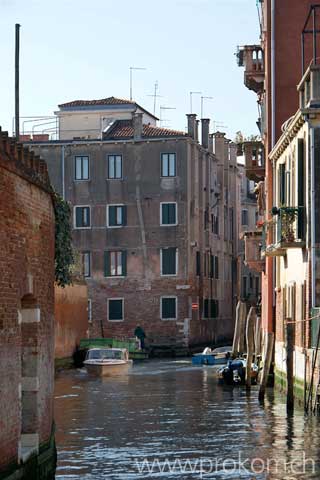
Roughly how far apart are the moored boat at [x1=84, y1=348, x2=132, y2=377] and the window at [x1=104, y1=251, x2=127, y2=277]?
1491 centimetres

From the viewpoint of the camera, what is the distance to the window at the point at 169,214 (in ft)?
192

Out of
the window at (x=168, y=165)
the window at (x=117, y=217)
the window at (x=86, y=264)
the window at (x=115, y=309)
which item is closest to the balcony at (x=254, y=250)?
the window at (x=115, y=309)

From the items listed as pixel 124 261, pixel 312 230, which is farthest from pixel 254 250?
pixel 124 261

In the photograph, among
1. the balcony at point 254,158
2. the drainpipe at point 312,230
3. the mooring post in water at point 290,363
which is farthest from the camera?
the balcony at point 254,158

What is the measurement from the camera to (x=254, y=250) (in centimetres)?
4109

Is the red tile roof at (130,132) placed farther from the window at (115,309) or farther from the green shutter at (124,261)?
the window at (115,309)

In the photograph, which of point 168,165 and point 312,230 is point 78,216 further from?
point 312,230

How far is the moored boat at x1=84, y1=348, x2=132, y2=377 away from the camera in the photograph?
40750 millimetres

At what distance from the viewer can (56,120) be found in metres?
64.3

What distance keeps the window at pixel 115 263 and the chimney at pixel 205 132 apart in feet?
29.7

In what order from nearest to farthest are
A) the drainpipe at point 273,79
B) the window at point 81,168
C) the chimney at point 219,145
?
the drainpipe at point 273,79
the window at point 81,168
the chimney at point 219,145

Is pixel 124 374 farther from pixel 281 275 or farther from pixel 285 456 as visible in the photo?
pixel 285 456

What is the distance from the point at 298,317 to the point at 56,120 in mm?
38101

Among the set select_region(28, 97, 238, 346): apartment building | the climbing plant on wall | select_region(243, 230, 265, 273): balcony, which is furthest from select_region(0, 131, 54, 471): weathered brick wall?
select_region(28, 97, 238, 346): apartment building
